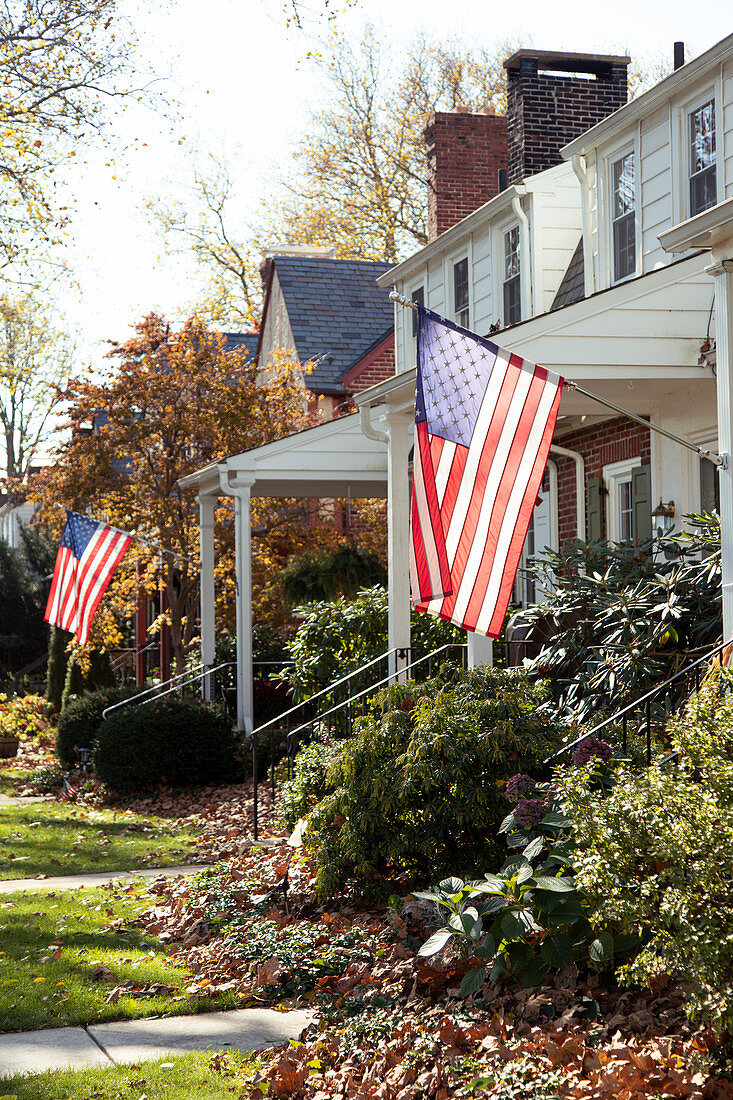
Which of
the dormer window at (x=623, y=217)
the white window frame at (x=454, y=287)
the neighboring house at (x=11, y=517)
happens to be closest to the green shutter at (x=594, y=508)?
the dormer window at (x=623, y=217)

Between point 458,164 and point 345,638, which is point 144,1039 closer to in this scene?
point 345,638

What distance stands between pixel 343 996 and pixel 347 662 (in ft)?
22.4

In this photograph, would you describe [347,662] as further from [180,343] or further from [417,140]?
[417,140]

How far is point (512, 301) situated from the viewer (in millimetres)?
14758

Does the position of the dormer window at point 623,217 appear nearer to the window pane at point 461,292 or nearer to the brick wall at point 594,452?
the brick wall at point 594,452

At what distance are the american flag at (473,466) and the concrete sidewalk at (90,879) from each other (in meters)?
3.36

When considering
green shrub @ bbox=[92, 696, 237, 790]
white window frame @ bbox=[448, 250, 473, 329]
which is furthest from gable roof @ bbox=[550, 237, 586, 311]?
green shrub @ bbox=[92, 696, 237, 790]

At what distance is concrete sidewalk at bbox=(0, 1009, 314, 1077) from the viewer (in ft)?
16.8

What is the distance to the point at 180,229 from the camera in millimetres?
36312

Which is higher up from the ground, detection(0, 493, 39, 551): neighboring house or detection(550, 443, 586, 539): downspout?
detection(0, 493, 39, 551): neighboring house

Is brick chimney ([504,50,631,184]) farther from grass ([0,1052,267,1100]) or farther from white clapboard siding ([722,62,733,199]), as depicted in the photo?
grass ([0,1052,267,1100])

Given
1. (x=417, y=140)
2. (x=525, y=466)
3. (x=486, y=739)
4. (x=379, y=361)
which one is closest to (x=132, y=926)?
(x=486, y=739)

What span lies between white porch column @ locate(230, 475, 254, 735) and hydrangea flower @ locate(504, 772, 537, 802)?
8445 mm

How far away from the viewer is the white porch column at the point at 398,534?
11.2m
